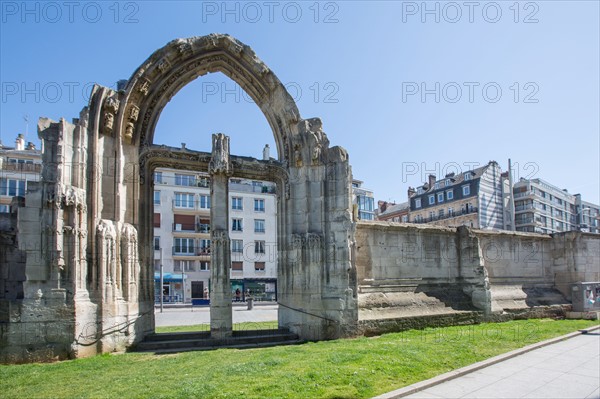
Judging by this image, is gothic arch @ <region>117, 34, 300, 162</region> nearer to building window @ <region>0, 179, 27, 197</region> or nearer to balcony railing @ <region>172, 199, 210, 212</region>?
balcony railing @ <region>172, 199, 210, 212</region>

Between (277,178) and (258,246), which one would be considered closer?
(277,178)

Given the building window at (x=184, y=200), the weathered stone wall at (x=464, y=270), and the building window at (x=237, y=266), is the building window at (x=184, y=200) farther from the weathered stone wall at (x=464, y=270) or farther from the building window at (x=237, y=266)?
the weathered stone wall at (x=464, y=270)

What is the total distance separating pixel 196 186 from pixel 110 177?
3292 centimetres

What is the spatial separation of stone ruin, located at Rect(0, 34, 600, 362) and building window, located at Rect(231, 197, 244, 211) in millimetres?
31360

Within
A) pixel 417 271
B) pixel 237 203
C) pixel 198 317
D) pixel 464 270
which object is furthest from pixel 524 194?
pixel 198 317

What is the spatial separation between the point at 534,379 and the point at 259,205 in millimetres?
39221

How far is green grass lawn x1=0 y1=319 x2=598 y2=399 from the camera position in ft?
22.1

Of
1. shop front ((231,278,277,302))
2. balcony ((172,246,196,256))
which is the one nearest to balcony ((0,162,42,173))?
balcony ((172,246,196,256))

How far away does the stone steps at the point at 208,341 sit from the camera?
35.7 feet

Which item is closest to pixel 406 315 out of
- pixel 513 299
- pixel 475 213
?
pixel 513 299

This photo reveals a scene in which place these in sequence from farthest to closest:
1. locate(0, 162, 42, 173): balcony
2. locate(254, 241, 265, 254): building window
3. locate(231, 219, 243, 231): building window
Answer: locate(254, 241, 265, 254): building window → locate(231, 219, 243, 231): building window → locate(0, 162, 42, 173): balcony

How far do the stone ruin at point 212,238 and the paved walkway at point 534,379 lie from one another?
13.4ft

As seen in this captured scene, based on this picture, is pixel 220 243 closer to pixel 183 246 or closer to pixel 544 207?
pixel 183 246

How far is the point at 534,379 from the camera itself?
8.02 meters
